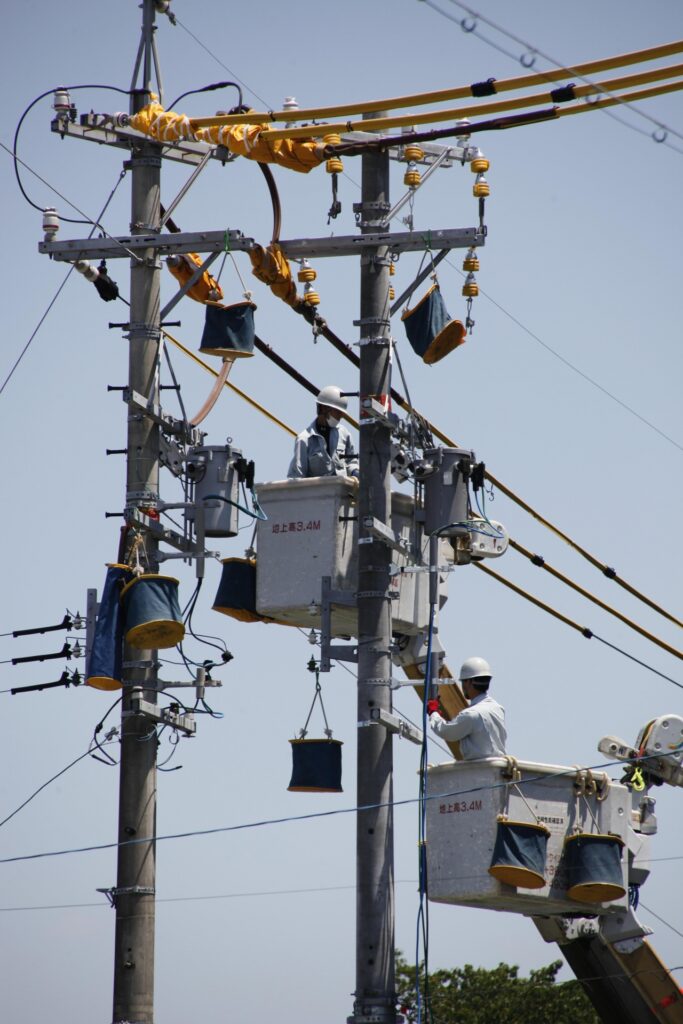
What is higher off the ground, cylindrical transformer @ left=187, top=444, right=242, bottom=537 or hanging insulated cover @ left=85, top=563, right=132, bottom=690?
cylindrical transformer @ left=187, top=444, right=242, bottom=537

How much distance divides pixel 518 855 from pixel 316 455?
4.11m

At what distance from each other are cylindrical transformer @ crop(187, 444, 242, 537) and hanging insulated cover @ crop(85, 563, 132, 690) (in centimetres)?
91

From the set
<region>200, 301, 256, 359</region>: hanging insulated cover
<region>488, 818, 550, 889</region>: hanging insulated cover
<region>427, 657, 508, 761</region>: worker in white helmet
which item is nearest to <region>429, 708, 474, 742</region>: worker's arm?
<region>427, 657, 508, 761</region>: worker in white helmet

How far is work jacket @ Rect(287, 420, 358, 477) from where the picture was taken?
1958cm

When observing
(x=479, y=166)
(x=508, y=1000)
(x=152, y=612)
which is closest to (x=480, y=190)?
(x=479, y=166)

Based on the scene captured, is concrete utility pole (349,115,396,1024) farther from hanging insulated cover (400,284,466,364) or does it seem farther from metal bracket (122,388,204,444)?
metal bracket (122,388,204,444)

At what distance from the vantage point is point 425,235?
19172mm

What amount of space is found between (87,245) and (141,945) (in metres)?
6.37

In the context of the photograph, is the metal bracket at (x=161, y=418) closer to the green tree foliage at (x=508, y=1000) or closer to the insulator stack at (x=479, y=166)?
the insulator stack at (x=479, y=166)

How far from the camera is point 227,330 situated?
1962 centimetres

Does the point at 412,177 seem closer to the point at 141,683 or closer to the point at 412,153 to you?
the point at 412,153

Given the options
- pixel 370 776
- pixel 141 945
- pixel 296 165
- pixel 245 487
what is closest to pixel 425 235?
pixel 296 165

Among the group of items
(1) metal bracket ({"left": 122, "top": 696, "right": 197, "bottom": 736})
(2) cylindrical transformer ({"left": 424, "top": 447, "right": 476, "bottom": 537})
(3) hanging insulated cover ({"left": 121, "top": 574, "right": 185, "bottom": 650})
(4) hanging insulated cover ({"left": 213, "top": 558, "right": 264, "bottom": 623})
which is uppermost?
(2) cylindrical transformer ({"left": 424, "top": 447, "right": 476, "bottom": 537})

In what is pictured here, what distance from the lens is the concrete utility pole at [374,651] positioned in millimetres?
18344
